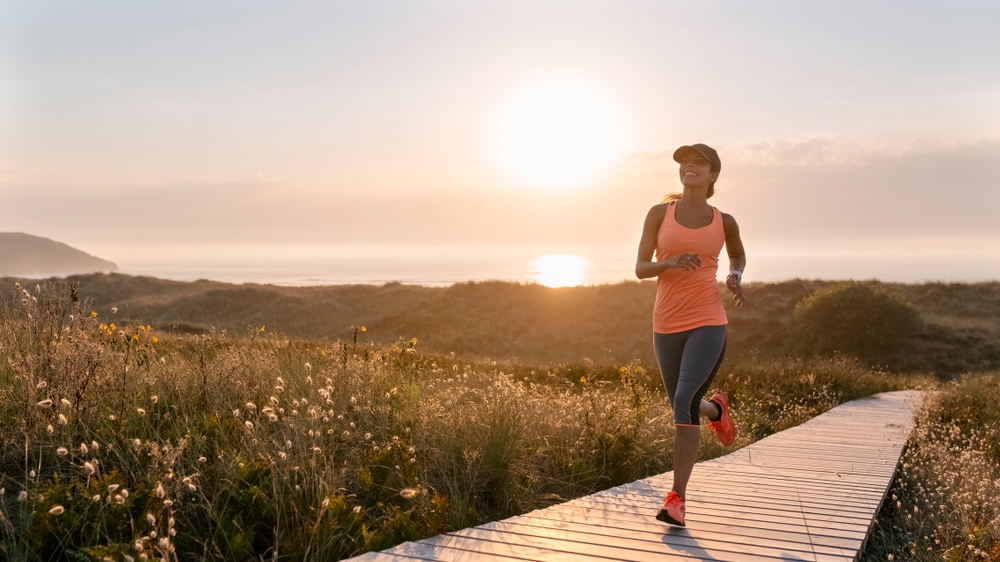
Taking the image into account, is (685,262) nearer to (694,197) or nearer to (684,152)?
(694,197)

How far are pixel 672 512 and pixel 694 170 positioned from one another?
87.3 inches

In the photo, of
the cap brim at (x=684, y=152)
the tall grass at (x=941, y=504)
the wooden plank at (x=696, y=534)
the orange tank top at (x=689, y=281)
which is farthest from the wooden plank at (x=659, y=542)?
the cap brim at (x=684, y=152)

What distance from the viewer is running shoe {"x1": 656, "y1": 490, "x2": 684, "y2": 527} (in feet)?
14.8

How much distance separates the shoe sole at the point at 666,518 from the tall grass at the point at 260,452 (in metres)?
1.20

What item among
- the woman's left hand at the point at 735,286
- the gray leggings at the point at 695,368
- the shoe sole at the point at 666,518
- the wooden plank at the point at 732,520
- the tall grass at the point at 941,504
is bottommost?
the tall grass at the point at 941,504

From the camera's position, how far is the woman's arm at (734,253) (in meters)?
5.18

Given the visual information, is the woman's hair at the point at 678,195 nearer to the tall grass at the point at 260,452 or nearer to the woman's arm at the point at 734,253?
the woman's arm at the point at 734,253

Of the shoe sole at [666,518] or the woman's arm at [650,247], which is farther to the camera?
the woman's arm at [650,247]

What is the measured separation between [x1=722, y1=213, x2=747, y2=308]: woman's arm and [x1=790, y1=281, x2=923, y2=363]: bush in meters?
23.3

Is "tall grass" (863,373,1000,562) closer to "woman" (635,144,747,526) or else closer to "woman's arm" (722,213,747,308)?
"woman" (635,144,747,526)

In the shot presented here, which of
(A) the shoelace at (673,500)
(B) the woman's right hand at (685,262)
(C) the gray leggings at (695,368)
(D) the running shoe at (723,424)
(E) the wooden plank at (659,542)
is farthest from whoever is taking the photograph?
(D) the running shoe at (723,424)

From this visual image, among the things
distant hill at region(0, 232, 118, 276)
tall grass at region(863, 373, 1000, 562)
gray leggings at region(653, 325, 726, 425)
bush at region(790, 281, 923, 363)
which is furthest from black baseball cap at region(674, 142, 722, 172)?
distant hill at region(0, 232, 118, 276)

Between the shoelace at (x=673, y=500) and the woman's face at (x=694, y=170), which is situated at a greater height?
the woman's face at (x=694, y=170)

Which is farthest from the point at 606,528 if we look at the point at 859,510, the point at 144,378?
the point at 144,378
